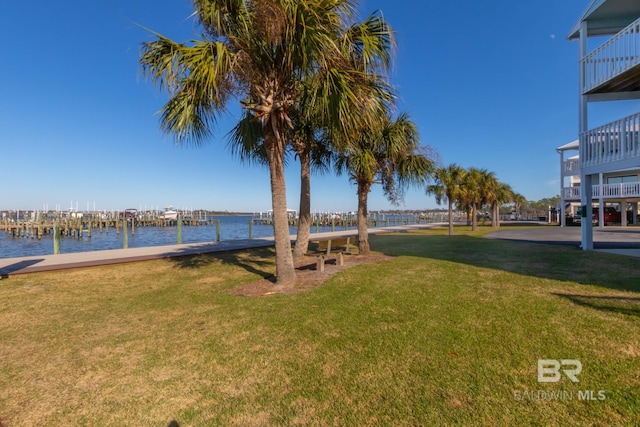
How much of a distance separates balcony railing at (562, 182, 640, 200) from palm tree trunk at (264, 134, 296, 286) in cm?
2422

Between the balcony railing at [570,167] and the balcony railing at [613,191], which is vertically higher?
the balcony railing at [570,167]

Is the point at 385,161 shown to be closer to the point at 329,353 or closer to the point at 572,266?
the point at 572,266

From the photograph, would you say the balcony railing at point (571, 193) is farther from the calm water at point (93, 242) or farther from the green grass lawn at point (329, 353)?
the green grass lawn at point (329, 353)

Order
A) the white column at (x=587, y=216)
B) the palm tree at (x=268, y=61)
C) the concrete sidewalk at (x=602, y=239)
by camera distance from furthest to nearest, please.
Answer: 1. the white column at (x=587, y=216)
2. the concrete sidewalk at (x=602, y=239)
3. the palm tree at (x=268, y=61)

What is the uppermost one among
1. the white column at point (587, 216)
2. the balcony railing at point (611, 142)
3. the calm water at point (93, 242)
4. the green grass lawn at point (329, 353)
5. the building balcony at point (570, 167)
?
the building balcony at point (570, 167)

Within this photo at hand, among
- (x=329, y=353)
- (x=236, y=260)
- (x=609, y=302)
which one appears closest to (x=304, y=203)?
(x=236, y=260)

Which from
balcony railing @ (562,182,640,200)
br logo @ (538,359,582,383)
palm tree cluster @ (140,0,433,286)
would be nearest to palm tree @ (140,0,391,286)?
palm tree cluster @ (140,0,433,286)

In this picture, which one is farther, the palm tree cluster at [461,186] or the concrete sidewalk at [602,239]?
the palm tree cluster at [461,186]

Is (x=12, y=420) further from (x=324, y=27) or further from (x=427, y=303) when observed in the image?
(x=324, y=27)

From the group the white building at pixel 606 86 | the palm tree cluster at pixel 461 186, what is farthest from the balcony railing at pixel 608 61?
the palm tree cluster at pixel 461 186

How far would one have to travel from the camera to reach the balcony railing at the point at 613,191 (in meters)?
23.1

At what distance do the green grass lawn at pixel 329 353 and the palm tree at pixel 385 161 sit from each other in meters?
4.65

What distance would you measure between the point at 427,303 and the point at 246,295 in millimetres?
3320

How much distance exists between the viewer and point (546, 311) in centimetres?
452
